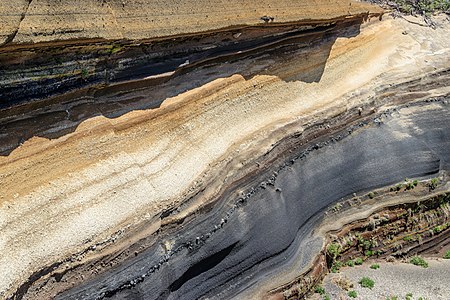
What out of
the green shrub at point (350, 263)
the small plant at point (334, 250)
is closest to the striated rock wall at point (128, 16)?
the small plant at point (334, 250)

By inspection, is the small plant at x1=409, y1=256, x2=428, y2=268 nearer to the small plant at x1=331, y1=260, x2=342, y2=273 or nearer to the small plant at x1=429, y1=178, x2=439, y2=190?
the small plant at x1=429, y1=178, x2=439, y2=190

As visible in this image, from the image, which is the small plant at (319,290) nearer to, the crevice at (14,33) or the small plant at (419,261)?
the small plant at (419,261)

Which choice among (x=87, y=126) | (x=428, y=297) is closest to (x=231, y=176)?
(x=87, y=126)

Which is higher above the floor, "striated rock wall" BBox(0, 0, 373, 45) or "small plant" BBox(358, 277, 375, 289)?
→ "striated rock wall" BBox(0, 0, 373, 45)

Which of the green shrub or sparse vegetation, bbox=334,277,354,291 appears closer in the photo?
sparse vegetation, bbox=334,277,354,291

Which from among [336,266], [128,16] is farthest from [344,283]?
[128,16]

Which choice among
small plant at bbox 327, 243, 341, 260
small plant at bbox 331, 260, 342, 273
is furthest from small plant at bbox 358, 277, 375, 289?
small plant at bbox 327, 243, 341, 260

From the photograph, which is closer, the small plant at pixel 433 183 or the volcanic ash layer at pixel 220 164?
the volcanic ash layer at pixel 220 164
